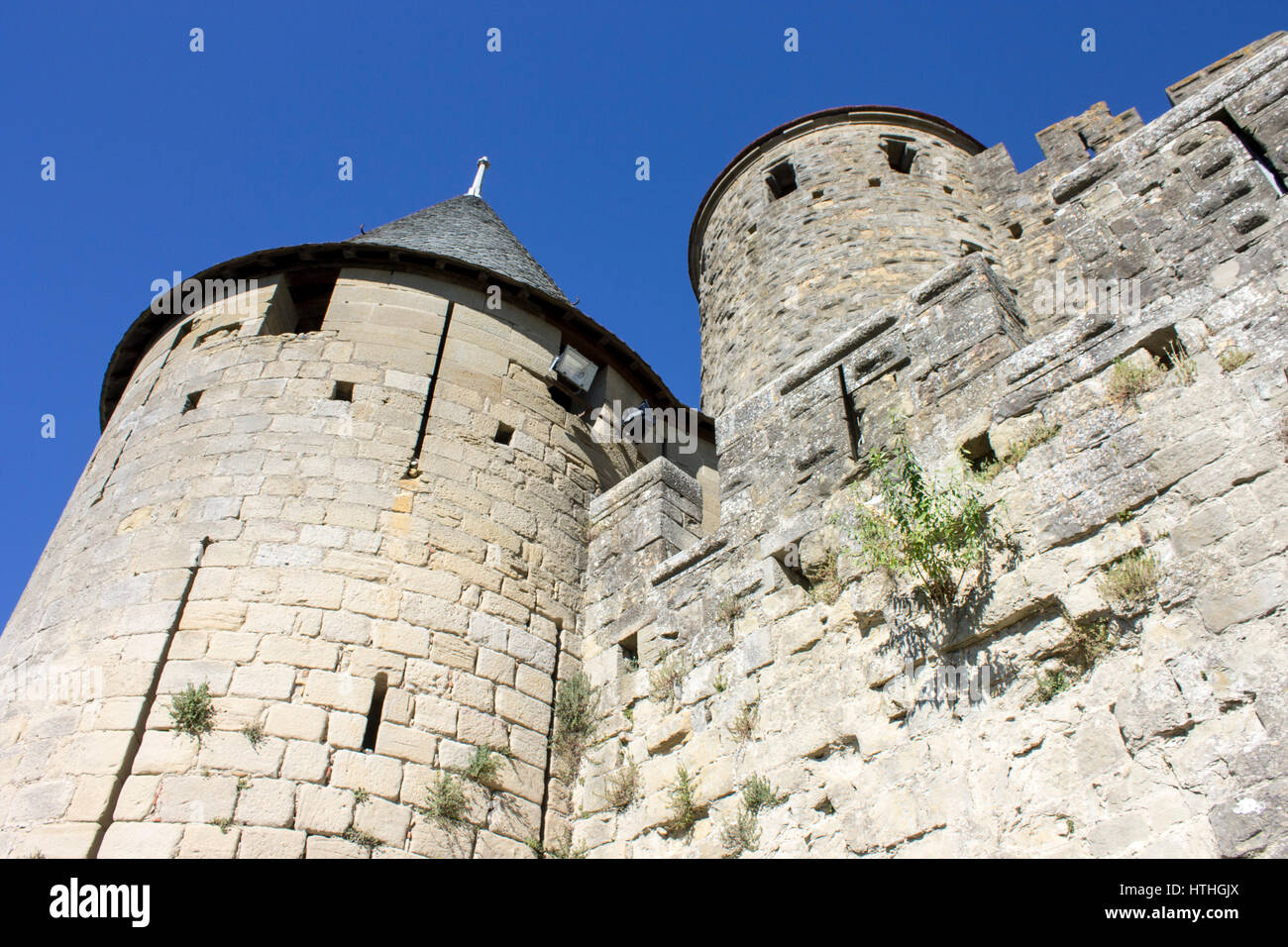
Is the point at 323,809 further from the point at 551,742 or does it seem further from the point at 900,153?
the point at 900,153

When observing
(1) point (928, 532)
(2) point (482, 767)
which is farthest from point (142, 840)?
(1) point (928, 532)

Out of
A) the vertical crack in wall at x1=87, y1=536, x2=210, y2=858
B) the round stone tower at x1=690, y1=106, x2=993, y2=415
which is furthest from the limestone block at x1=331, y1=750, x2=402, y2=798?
the round stone tower at x1=690, y1=106, x2=993, y2=415

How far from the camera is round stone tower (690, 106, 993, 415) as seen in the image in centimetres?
1003

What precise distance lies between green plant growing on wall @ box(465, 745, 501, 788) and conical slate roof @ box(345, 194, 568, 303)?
3.43m

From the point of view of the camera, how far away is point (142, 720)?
14.6ft

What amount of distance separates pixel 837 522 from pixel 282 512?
289cm

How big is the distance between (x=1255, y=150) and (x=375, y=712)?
4.67 meters

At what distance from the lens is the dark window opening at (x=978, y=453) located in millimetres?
4344

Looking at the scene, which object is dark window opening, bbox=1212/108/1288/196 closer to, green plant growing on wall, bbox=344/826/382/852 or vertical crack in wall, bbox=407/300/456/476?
vertical crack in wall, bbox=407/300/456/476

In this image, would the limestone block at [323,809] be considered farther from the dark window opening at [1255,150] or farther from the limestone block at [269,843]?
the dark window opening at [1255,150]

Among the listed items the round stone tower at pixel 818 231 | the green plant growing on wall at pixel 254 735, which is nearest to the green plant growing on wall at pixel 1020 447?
the green plant growing on wall at pixel 254 735

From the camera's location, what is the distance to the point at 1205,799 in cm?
294
